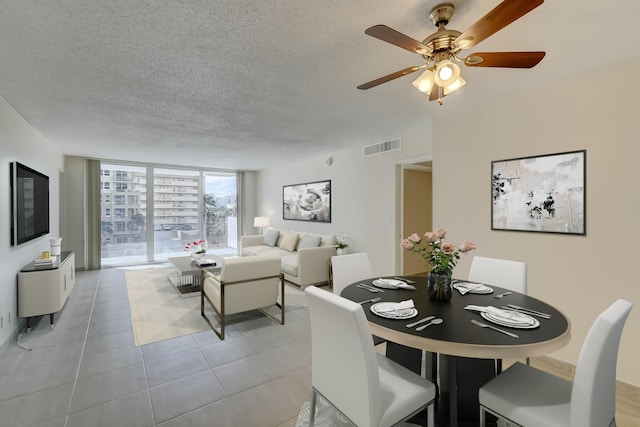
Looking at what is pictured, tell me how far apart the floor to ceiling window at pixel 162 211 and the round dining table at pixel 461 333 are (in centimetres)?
665

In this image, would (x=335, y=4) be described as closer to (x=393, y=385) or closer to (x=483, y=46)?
(x=483, y=46)

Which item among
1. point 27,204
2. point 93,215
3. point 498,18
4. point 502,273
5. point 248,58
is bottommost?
point 502,273

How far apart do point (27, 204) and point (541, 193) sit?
543cm

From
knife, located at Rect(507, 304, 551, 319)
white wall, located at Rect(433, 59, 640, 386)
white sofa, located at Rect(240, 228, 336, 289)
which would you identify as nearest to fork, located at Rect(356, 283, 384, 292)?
knife, located at Rect(507, 304, 551, 319)

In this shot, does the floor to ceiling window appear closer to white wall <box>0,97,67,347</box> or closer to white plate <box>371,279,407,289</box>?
white wall <box>0,97,67,347</box>

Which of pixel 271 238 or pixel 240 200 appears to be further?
pixel 240 200

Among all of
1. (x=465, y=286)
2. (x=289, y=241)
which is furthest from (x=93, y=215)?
(x=465, y=286)

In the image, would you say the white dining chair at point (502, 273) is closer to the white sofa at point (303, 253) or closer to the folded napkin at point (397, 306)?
the folded napkin at point (397, 306)

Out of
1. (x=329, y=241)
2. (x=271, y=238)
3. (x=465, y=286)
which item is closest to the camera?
(x=465, y=286)

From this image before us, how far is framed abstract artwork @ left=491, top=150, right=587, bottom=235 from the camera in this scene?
7.98ft

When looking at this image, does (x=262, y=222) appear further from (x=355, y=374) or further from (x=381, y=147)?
(x=355, y=374)

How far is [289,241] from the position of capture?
6.14 m

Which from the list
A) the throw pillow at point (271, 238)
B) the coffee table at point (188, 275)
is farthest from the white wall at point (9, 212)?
the throw pillow at point (271, 238)

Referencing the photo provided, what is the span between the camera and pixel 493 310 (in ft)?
5.21
